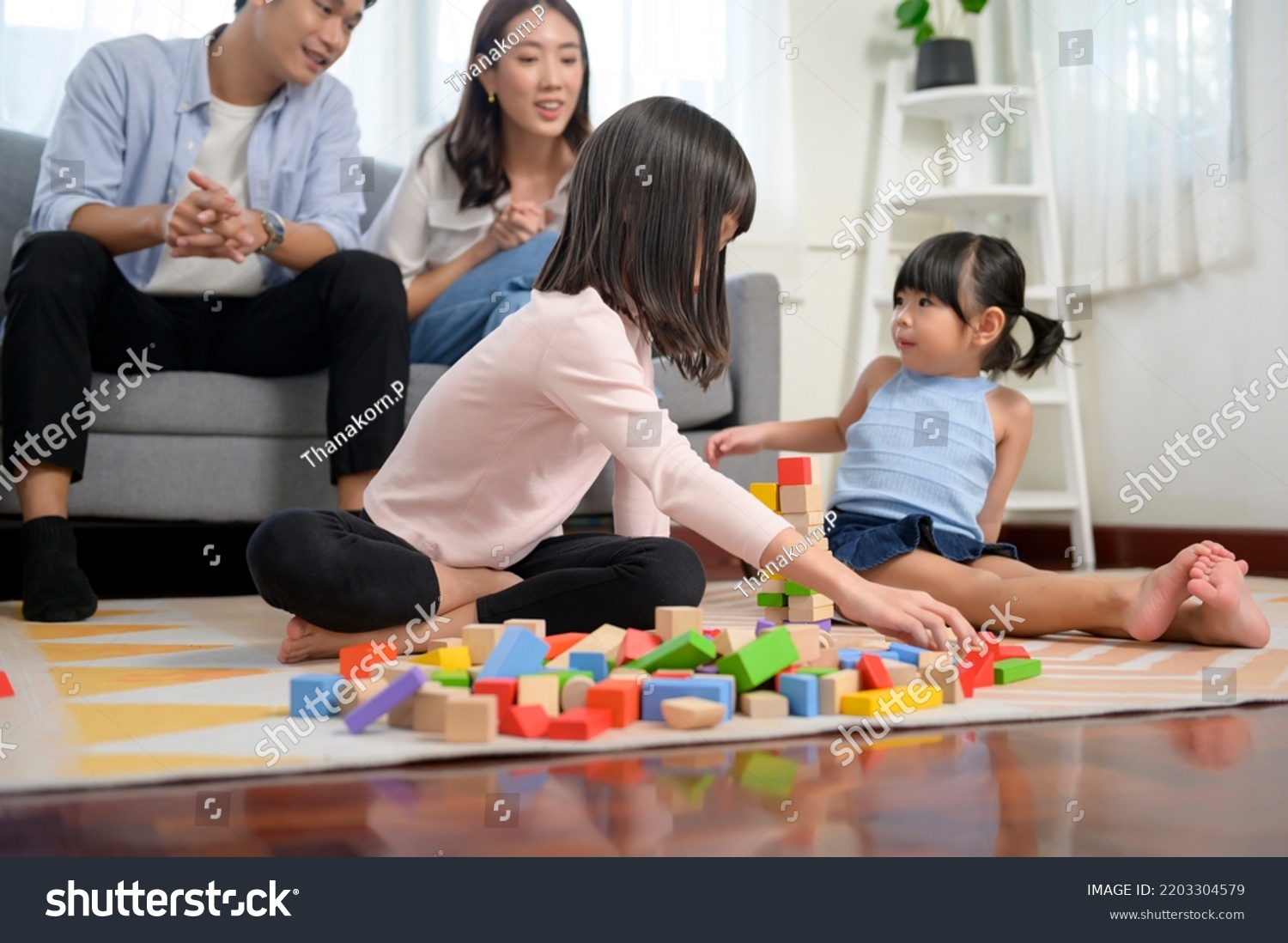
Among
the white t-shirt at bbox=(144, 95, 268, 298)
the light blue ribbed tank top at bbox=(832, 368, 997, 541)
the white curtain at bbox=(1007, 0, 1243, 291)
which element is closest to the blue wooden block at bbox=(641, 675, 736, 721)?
the light blue ribbed tank top at bbox=(832, 368, 997, 541)

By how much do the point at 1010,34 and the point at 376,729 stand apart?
8.23ft

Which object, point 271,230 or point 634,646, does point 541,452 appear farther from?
point 271,230

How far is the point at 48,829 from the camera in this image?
0.58 meters

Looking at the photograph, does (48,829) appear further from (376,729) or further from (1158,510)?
(1158,510)

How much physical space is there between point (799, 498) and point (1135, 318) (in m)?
1.43

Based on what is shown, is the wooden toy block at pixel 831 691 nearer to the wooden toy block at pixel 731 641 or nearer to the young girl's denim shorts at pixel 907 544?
the wooden toy block at pixel 731 641

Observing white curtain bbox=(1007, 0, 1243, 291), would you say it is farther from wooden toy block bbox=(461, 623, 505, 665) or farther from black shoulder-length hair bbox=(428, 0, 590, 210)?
wooden toy block bbox=(461, 623, 505, 665)

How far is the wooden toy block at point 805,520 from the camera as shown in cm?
136

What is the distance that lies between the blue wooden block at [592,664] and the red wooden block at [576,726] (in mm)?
→ 85

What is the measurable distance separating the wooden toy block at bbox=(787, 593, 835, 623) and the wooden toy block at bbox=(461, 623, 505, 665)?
20.4 inches

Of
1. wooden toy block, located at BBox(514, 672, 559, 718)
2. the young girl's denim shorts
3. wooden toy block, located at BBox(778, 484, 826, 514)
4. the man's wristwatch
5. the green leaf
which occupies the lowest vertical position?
wooden toy block, located at BBox(514, 672, 559, 718)

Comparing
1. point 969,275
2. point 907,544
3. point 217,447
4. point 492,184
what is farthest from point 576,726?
point 492,184

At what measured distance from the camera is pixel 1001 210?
269 centimetres

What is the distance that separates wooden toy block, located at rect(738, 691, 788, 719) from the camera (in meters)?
0.85
